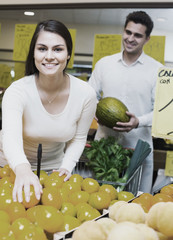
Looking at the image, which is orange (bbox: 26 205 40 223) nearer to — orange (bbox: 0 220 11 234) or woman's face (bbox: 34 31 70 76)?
orange (bbox: 0 220 11 234)

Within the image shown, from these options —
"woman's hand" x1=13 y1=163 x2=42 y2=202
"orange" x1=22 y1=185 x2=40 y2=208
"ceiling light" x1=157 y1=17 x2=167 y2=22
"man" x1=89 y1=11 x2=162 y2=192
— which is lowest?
"orange" x1=22 y1=185 x2=40 y2=208

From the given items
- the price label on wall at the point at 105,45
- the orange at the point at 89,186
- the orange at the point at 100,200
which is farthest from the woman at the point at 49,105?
the price label on wall at the point at 105,45

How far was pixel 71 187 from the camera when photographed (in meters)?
1.23

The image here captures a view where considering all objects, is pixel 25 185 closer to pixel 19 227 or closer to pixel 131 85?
pixel 19 227

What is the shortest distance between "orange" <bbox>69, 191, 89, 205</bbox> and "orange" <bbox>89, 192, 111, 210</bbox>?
0.02m

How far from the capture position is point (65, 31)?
150cm

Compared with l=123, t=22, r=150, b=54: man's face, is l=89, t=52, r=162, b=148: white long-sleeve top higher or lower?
lower

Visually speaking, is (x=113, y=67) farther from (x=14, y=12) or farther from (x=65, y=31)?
(x=14, y=12)

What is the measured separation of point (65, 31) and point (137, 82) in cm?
94

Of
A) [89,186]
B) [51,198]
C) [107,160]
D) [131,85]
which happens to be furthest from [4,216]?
[131,85]

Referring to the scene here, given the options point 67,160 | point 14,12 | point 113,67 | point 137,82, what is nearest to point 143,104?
point 137,82

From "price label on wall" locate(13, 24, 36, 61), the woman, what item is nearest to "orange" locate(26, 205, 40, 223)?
the woman

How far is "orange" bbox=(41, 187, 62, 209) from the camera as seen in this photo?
1.01m

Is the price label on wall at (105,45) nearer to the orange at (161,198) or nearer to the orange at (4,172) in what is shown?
the orange at (4,172)
